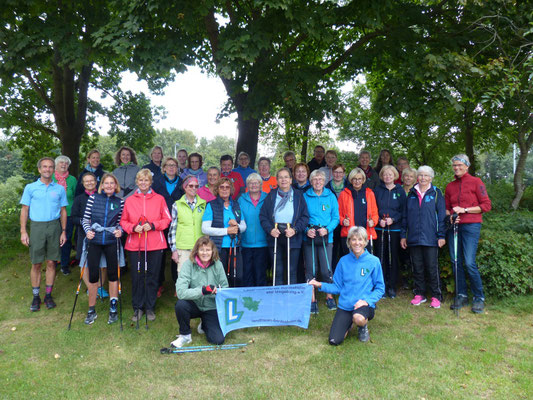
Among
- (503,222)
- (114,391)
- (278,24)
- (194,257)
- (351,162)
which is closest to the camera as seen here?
(114,391)

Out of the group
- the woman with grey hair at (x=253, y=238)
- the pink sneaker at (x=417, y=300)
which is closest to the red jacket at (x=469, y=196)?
the pink sneaker at (x=417, y=300)

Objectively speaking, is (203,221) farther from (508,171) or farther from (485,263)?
(508,171)

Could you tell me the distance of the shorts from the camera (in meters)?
5.68

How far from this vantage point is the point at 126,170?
6465 millimetres

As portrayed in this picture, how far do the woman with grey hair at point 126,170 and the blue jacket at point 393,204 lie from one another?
4.16 meters

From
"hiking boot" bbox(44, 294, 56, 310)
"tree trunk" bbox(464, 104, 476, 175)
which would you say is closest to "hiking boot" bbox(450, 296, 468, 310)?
"hiking boot" bbox(44, 294, 56, 310)

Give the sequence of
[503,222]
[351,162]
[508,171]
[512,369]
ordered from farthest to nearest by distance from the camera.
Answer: [508,171], [351,162], [503,222], [512,369]

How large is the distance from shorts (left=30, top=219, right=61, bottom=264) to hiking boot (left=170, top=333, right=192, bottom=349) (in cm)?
269

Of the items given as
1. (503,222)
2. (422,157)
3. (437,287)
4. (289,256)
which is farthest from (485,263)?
(422,157)

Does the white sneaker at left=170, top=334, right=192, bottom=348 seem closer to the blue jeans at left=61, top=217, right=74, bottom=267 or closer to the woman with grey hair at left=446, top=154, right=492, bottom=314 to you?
the woman with grey hair at left=446, top=154, right=492, bottom=314

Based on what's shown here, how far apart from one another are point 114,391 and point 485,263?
524 centimetres

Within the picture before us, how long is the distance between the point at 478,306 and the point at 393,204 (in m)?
1.87

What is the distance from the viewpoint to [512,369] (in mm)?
3875

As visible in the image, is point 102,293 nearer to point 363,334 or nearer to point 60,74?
point 363,334
